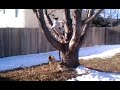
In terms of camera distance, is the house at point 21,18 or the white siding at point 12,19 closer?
the house at point 21,18

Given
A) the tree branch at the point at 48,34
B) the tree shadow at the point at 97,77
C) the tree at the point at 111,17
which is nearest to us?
the tree branch at the point at 48,34

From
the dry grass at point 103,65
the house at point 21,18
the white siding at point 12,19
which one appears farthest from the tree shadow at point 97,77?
the white siding at point 12,19

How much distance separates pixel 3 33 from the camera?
11570mm

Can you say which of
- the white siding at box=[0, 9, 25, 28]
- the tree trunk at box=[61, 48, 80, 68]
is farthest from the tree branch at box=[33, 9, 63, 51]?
the white siding at box=[0, 9, 25, 28]

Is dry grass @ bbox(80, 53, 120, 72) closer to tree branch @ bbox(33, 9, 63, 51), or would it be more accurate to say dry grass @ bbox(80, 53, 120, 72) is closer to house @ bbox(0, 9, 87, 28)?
tree branch @ bbox(33, 9, 63, 51)

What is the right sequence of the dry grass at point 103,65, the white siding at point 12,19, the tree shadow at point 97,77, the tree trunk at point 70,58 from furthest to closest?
the white siding at point 12,19 → the dry grass at point 103,65 → the tree trunk at point 70,58 → the tree shadow at point 97,77

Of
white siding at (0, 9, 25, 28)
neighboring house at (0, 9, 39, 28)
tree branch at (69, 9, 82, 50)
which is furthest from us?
white siding at (0, 9, 25, 28)

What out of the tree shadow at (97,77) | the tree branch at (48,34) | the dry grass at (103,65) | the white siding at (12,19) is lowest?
the dry grass at (103,65)

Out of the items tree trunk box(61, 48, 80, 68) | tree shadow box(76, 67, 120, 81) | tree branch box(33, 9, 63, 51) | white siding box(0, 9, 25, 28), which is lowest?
tree shadow box(76, 67, 120, 81)

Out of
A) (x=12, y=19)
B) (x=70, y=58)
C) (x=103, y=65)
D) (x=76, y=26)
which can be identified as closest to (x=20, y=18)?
(x=12, y=19)

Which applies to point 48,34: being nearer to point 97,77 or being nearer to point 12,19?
point 97,77

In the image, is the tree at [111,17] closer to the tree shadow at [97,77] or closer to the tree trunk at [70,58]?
the tree trunk at [70,58]

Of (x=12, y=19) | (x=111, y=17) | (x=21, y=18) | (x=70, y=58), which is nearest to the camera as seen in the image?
(x=70, y=58)
